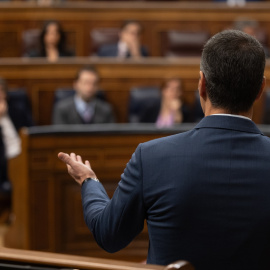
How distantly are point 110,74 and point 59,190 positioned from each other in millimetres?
789

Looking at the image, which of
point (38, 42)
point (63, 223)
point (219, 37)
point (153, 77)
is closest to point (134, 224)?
point (219, 37)

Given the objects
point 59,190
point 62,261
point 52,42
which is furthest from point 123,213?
point 52,42

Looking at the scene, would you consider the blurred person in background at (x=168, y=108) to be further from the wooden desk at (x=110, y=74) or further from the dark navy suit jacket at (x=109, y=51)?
the dark navy suit jacket at (x=109, y=51)

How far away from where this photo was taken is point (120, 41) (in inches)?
107

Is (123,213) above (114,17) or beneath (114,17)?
beneath

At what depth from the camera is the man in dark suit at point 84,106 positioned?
2172 mm

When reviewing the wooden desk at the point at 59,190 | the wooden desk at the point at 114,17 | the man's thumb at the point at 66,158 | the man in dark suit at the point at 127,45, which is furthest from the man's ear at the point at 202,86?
the wooden desk at the point at 114,17

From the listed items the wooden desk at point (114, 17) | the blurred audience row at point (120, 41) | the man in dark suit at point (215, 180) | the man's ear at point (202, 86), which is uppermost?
the wooden desk at point (114, 17)

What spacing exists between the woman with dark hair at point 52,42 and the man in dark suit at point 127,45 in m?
0.18

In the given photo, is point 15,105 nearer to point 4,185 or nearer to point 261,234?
point 4,185

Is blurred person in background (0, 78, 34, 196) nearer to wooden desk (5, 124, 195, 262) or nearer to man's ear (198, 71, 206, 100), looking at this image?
wooden desk (5, 124, 195, 262)

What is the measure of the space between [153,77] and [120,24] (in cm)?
61

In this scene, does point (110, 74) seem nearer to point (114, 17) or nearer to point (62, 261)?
point (114, 17)

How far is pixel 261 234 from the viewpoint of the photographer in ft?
2.00
